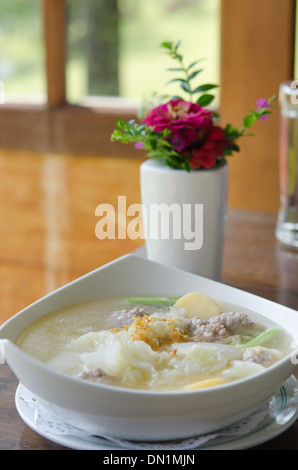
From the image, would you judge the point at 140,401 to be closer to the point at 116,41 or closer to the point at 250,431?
the point at 250,431

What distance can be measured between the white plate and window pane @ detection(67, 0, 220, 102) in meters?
2.50

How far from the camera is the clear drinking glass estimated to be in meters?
1.58

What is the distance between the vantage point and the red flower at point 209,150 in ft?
4.30

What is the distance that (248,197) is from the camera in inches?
125

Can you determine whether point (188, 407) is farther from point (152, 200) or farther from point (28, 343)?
point (152, 200)

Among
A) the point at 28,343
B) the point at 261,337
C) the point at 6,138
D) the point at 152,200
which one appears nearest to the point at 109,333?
the point at 28,343

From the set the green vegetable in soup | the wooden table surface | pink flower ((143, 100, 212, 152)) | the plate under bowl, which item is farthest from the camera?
the wooden table surface

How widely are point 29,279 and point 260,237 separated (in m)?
1.97

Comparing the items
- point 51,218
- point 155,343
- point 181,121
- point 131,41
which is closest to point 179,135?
point 181,121

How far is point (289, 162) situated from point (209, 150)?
0.37m

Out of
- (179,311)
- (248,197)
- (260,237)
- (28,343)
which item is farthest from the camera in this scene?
(248,197)

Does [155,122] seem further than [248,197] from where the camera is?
No

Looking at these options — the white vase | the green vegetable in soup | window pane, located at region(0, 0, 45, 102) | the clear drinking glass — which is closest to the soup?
the green vegetable in soup

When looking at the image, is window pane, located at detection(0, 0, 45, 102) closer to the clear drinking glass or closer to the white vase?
the clear drinking glass
